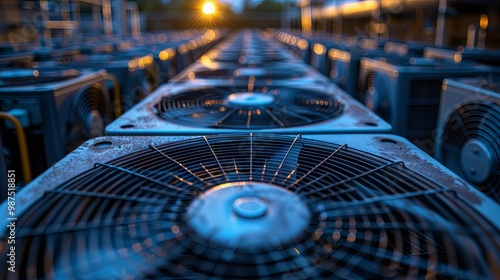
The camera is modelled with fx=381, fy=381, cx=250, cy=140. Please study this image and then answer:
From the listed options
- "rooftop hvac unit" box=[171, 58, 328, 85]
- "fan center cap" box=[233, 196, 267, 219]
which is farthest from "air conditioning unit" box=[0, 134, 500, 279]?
"rooftop hvac unit" box=[171, 58, 328, 85]

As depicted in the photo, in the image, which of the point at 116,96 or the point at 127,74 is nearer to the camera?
the point at 116,96

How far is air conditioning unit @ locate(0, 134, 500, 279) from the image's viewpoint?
1.95 feet

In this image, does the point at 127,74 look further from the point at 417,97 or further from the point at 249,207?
the point at 249,207

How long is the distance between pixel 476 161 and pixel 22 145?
165 cm

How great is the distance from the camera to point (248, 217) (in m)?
0.68

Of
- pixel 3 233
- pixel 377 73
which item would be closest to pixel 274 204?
pixel 3 233

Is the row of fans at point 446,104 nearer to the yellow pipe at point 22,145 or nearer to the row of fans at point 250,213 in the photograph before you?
the row of fans at point 250,213

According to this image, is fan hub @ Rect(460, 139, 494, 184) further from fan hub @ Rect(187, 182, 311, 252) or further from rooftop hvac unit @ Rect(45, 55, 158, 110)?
rooftop hvac unit @ Rect(45, 55, 158, 110)

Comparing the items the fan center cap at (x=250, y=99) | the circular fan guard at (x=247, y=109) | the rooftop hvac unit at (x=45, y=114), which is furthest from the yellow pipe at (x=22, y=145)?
the fan center cap at (x=250, y=99)

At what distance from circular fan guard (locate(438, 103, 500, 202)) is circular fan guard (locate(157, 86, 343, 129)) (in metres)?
0.44

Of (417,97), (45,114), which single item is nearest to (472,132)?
(417,97)

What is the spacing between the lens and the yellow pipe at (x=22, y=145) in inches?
54.5

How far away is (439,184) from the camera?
2.60 ft

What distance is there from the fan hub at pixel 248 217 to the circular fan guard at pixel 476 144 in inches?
32.8
